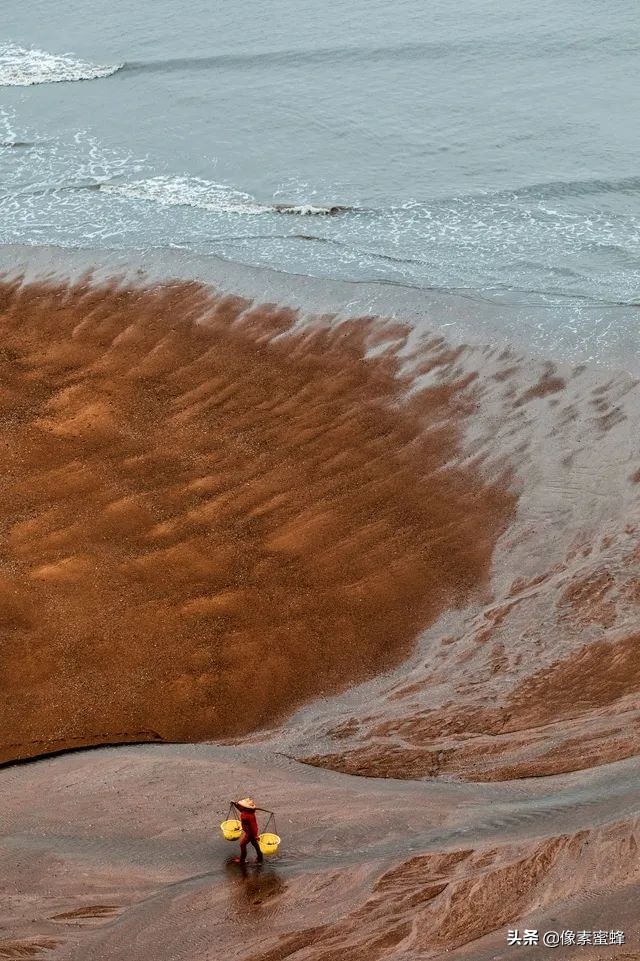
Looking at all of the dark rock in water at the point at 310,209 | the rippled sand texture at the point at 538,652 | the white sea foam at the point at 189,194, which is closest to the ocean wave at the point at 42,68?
the white sea foam at the point at 189,194

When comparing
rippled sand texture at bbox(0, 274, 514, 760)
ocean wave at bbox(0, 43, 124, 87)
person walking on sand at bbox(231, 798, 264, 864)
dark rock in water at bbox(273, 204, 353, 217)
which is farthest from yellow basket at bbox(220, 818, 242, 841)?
ocean wave at bbox(0, 43, 124, 87)

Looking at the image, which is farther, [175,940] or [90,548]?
[90,548]

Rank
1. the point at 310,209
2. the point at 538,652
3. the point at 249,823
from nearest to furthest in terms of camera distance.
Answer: the point at 249,823, the point at 538,652, the point at 310,209

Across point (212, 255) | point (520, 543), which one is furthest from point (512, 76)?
point (520, 543)

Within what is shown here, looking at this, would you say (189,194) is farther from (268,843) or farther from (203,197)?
(268,843)

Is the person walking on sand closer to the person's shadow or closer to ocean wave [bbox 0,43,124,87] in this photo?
the person's shadow

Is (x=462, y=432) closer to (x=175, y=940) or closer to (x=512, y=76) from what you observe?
(x=175, y=940)

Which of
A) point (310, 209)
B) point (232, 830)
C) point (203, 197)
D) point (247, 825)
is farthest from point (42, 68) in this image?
point (247, 825)
